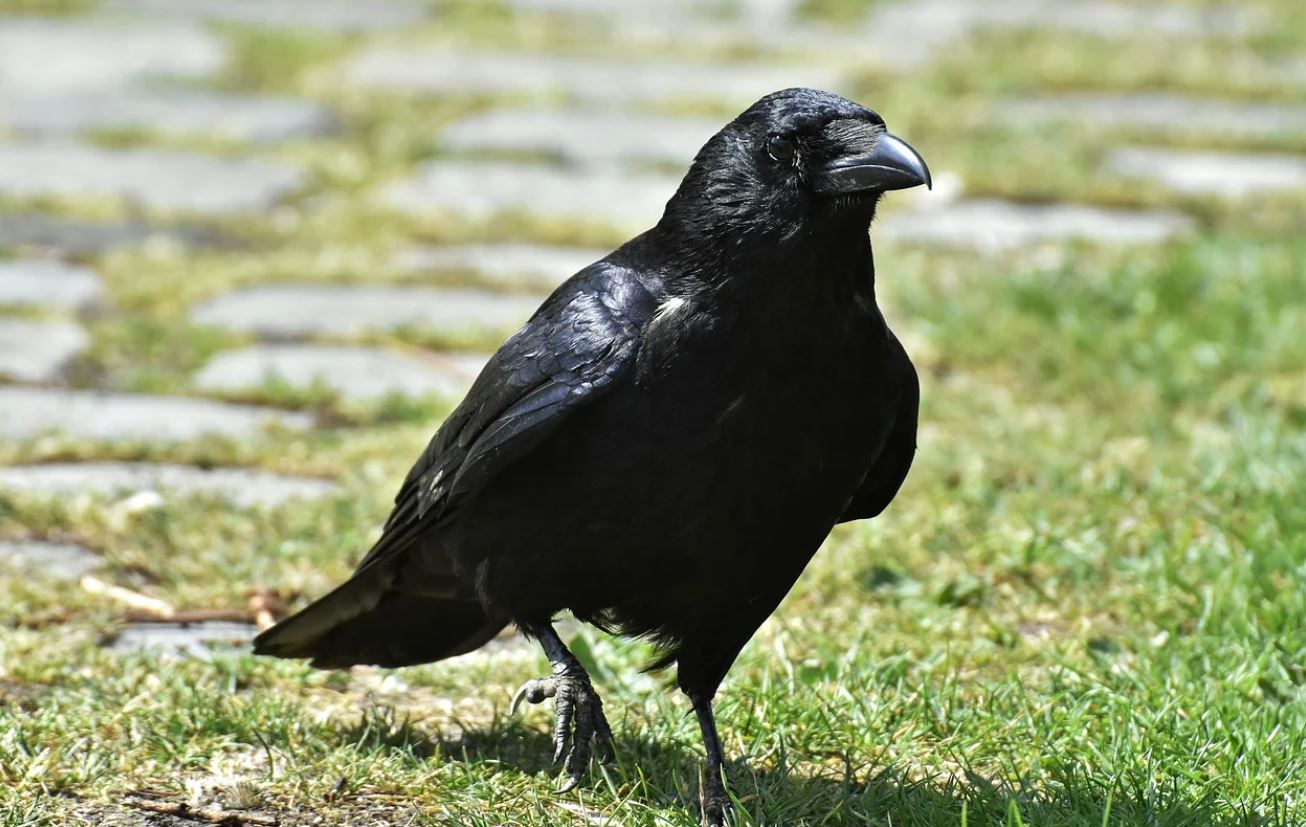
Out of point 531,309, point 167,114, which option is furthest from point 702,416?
point 167,114

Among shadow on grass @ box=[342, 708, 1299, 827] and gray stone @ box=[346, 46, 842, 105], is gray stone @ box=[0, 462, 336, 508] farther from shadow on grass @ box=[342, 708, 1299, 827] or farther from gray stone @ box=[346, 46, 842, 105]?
gray stone @ box=[346, 46, 842, 105]

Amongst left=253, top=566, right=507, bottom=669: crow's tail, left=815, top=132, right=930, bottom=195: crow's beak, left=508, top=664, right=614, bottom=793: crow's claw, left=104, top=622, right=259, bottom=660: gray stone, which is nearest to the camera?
left=815, top=132, right=930, bottom=195: crow's beak

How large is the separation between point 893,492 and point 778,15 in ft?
19.6

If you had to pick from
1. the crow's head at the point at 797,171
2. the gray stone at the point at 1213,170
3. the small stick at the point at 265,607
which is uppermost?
the crow's head at the point at 797,171

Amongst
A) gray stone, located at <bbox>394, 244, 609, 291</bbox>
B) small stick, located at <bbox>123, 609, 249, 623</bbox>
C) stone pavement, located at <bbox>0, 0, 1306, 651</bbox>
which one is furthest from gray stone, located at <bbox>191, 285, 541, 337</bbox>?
small stick, located at <bbox>123, 609, 249, 623</bbox>

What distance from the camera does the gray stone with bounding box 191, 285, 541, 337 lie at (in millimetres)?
5504

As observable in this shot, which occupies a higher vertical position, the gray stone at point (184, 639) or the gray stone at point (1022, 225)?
the gray stone at point (1022, 225)

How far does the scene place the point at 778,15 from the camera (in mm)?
9000

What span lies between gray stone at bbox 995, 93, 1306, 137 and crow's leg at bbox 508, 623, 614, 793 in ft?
15.1

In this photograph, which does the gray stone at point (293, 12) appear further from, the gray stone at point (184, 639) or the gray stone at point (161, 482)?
the gray stone at point (184, 639)

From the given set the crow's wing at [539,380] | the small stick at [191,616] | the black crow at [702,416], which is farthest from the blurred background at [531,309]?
the crow's wing at [539,380]

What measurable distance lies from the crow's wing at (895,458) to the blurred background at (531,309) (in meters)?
0.34

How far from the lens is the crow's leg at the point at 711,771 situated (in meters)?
3.03

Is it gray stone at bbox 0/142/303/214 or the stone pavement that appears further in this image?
gray stone at bbox 0/142/303/214
